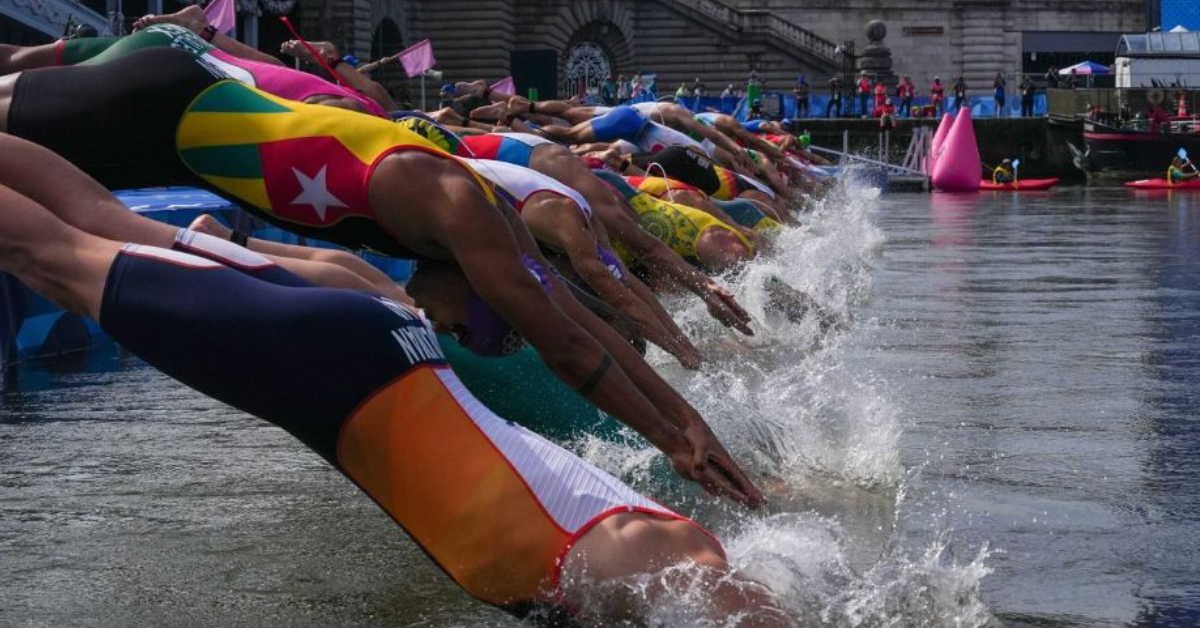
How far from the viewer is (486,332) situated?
578 cm

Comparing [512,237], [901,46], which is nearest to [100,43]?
[512,237]

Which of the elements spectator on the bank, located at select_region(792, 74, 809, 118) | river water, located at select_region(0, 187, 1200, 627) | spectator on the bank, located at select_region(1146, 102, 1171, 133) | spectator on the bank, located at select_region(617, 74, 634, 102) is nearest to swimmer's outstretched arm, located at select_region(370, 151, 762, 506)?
river water, located at select_region(0, 187, 1200, 627)

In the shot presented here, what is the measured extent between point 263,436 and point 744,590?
413 cm

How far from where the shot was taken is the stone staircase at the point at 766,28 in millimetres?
63750

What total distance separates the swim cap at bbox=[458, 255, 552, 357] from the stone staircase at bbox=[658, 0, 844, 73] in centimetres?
5882

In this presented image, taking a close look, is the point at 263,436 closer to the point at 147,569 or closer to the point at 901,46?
the point at 147,569

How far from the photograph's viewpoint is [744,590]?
12.0 feet

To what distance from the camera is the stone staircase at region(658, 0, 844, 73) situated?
209 ft

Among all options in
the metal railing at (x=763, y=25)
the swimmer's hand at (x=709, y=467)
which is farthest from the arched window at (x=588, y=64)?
the swimmer's hand at (x=709, y=467)

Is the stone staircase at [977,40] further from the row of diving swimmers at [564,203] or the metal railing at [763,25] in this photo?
the row of diving swimmers at [564,203]

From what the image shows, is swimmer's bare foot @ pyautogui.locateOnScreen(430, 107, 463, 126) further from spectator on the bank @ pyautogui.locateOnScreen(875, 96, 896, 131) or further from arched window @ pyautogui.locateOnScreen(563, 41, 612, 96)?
arched window @ pyautogui.locateOnScreen(563, 41, 612, 96)

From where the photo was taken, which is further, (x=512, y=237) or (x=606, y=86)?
(x=606, y=86)

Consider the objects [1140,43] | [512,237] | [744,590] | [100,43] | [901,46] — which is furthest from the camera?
[901,46]

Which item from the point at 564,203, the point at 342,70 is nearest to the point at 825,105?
the point at 342,70
